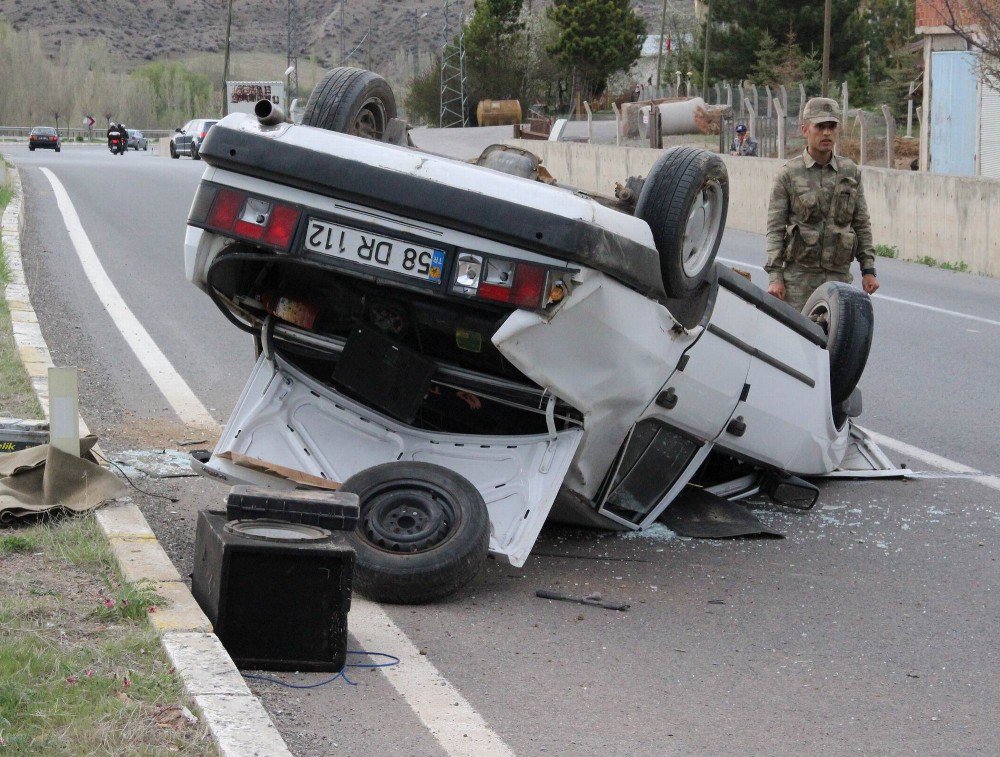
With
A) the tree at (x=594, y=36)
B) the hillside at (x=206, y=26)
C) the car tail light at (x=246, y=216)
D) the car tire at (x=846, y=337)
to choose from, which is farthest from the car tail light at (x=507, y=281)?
the hillside at (x=206, y=26)

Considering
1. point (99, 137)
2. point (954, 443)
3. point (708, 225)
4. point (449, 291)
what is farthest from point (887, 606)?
point (99, 137)

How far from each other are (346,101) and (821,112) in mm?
3162

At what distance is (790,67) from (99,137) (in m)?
72.9

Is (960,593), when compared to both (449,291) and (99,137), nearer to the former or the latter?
(449,291)

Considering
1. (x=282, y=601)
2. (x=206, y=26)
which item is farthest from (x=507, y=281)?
(x=206, y=26)

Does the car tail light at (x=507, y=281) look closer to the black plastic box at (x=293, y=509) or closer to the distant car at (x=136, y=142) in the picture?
the black plastic box at (x=293, y=509)

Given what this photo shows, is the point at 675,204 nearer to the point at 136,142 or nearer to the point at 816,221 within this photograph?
the point at 816,221

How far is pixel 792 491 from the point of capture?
6.24 m

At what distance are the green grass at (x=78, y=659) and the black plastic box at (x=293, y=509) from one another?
15.6 inches

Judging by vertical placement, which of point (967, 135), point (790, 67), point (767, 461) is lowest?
point (767, 461)

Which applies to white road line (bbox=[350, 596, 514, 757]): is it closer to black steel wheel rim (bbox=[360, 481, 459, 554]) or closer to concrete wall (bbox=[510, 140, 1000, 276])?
black steel wheel rim (bbox=[360, 481, 459, 554])

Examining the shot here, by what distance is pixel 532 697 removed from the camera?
3963mm

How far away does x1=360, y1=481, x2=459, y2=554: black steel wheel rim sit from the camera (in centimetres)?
474

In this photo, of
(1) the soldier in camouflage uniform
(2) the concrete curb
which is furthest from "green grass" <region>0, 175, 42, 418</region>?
(1) the soldier in camouflage uniform
